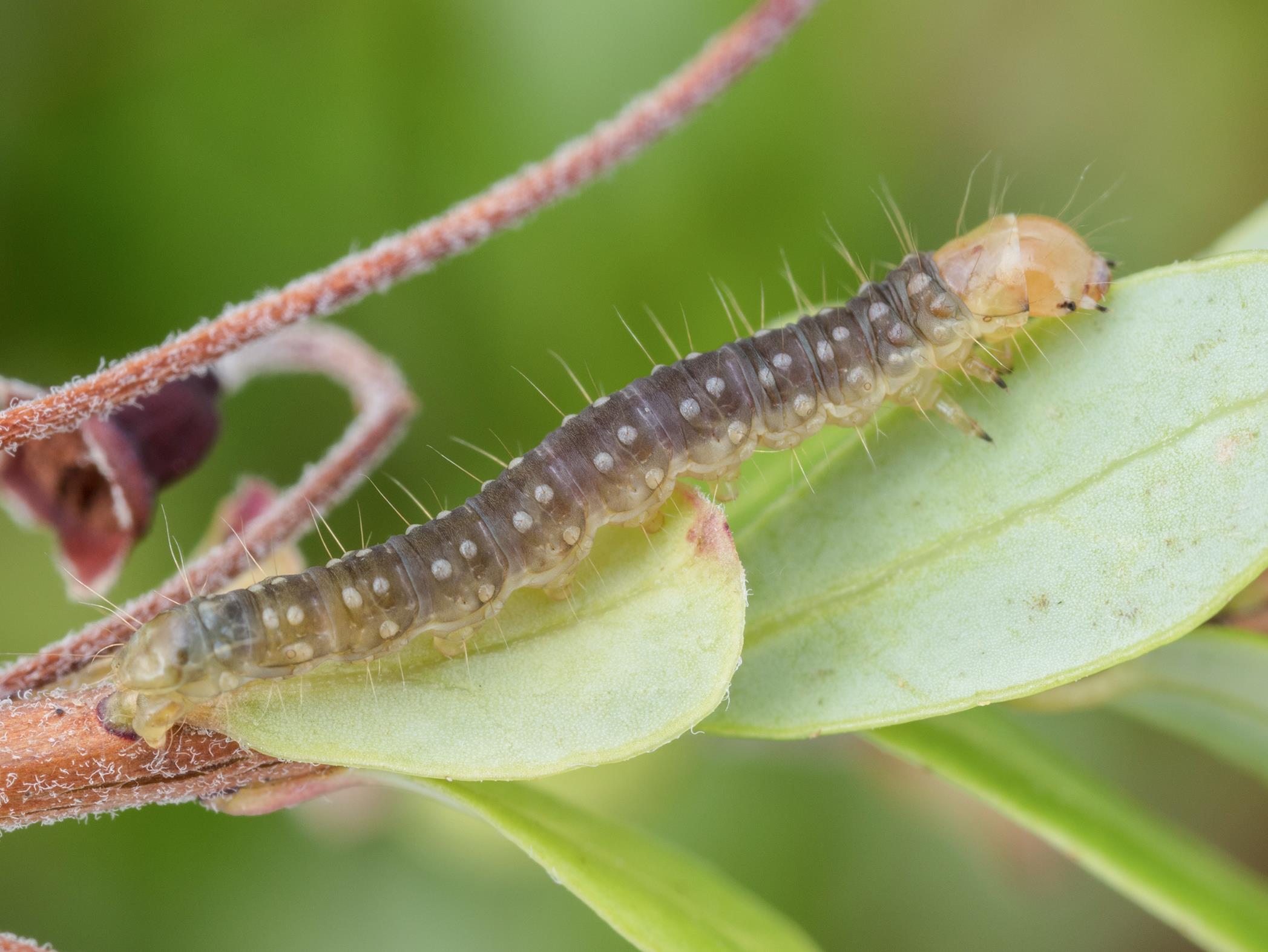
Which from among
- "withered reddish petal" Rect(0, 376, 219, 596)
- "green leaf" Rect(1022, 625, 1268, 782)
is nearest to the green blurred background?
"green leaf" Rect(1022, 625, 1268, 782)

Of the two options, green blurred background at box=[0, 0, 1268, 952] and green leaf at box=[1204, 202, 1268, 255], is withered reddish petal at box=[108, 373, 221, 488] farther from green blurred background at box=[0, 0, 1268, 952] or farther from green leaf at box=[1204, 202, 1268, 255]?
green leaf at box=[1204, 202, 1268, 255]

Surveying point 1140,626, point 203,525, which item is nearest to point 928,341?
point 1140,626

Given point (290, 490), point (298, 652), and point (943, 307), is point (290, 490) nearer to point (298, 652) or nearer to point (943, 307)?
point (298, 652)

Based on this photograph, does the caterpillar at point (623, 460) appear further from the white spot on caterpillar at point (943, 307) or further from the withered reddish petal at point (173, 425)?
the withered reddish petal at point (173, 425)

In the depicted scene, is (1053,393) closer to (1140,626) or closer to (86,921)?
(1140,626)

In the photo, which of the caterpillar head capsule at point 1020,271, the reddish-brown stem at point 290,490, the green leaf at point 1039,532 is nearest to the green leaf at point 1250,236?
the caterpillar head capsule at point 1020,271
